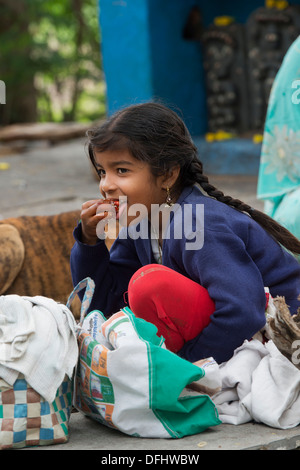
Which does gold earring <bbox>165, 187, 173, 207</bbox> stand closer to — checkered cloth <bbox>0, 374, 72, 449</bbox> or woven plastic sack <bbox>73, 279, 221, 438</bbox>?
woven plastic sack <bbox>73, 279, 221, 438</bbox>

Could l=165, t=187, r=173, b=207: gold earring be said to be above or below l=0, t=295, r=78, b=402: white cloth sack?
above

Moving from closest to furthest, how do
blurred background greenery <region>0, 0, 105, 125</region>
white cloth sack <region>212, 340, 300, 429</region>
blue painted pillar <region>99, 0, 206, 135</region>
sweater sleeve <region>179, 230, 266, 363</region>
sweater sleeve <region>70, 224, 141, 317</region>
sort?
white cloth sack <region>212, 340, 300, 429</region>, sweater sleeve <region>179, 230, 266, 363</region>, sweater sleeve <region>70, 224, 141, 317</region>, blue painted pillar <region>99, 0, 206, 135</region>, blurred background greenery <region>0, 0, 105, 125</region>

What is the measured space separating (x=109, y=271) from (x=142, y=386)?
0.94 m

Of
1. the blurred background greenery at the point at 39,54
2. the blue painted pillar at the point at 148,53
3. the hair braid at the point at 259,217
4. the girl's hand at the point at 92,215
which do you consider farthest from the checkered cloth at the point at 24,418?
the blurred background greenery at the point at 39,54

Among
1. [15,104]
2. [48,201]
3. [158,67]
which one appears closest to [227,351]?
[48,201]

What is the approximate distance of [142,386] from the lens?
98.7 inches

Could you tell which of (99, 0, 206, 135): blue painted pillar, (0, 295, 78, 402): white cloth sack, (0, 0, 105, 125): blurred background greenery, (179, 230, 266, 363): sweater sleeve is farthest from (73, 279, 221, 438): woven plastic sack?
(0, 0, 105, 125): blurred background greenery

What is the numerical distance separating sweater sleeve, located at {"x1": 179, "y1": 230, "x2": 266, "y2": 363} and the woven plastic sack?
0.75ft

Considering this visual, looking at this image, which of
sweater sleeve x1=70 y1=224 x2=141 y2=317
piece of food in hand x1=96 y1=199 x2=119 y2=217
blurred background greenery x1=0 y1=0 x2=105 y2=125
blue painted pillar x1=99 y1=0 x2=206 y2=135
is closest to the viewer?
piece of food in hand x1=96 y1=199 x2=119 y2=217

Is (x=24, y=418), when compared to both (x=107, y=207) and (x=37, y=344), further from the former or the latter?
(x=107, y=207)

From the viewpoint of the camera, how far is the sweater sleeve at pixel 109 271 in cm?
328

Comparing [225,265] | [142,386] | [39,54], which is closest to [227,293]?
[225,265]

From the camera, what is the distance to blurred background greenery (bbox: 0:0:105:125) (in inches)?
561

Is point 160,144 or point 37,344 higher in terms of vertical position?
point 160,144
